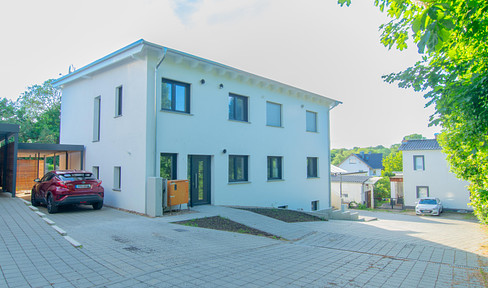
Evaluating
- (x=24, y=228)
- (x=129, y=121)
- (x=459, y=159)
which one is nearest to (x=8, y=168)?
(x=129, y=121)

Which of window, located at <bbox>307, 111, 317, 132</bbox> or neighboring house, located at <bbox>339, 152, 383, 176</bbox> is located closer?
window, located at <bbox>307, 111, 317, 132</bbox>

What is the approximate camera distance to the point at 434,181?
31500 millimetres

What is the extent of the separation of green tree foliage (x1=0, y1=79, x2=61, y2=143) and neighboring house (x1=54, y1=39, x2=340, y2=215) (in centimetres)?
1035

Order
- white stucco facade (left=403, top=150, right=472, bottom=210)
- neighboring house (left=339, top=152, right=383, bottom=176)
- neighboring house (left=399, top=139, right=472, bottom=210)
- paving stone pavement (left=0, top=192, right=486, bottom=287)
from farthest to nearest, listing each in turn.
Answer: neighboring house (left=339, top=152, right=383, bottom=176), neighboring house (left=399, top=139, right=472, bottom=210), white stucco facade (left=403, top=150, right=472, bottom=210), paving stone pavement (left=0, top=192, right=486, bottom=287)

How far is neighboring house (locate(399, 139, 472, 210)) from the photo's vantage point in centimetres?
3025

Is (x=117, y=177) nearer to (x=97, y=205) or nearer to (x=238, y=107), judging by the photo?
(x=97, y=205)

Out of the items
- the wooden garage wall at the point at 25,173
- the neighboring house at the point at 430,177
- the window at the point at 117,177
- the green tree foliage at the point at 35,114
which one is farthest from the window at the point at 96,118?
the neighboring house at the point at 430,177

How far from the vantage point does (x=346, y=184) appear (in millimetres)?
37719

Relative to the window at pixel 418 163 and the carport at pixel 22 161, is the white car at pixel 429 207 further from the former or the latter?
the carport at pixel 22 161

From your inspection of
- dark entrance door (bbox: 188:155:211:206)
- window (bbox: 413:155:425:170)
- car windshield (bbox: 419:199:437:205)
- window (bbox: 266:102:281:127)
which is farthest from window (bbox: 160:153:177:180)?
window (bbox: 413:155:425:170)

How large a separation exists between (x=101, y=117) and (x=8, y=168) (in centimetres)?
475

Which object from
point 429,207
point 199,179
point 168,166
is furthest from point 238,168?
point 429,207

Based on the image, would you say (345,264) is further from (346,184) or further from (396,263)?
(346,184)

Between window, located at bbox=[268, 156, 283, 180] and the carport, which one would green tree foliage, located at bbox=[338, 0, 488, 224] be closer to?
window, located at bbox=[268, 156, 283, 180]
